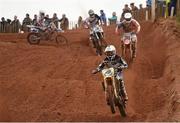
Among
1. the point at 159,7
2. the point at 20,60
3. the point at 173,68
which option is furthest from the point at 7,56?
the point at 159,7

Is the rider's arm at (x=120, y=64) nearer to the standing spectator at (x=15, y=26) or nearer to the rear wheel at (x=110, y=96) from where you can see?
the rear wheel at (x=110, y=96)

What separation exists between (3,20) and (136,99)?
17.3 m

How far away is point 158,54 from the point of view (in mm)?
24641

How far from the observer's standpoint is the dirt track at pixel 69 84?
53.6 ft

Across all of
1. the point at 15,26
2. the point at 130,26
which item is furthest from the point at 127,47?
the point at 15,26

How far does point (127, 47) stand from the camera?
71.2 feet

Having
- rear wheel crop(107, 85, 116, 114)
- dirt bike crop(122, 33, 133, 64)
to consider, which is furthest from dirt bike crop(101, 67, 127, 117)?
dirt bike crop(122, 33, 133, 64)

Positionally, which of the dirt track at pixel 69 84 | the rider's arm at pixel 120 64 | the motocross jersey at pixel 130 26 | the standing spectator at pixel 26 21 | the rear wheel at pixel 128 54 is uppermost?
the motocross jersey at pixel 130 26

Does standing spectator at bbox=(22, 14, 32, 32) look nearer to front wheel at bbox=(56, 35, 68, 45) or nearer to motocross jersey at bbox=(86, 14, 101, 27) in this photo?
front wheel at bbox=(56, 35, 68, 45)

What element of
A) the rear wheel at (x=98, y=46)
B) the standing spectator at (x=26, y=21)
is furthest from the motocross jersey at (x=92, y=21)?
the standing spectator at (x=26, y=21)

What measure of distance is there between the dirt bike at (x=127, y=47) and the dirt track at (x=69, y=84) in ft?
1.20

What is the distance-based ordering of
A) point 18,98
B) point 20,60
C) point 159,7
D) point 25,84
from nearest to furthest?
1. point 18,98
2. point 25,84
3. point 20,60
4. point 159,7

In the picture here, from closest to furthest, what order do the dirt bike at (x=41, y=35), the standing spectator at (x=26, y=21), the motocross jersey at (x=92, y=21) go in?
the motocross jersey at (x=92, y=21), the dirt bike at (x=41, y=35), the standing spectator at (x=26, y=21)

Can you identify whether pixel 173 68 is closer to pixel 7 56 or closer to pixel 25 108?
pixel 25 108
